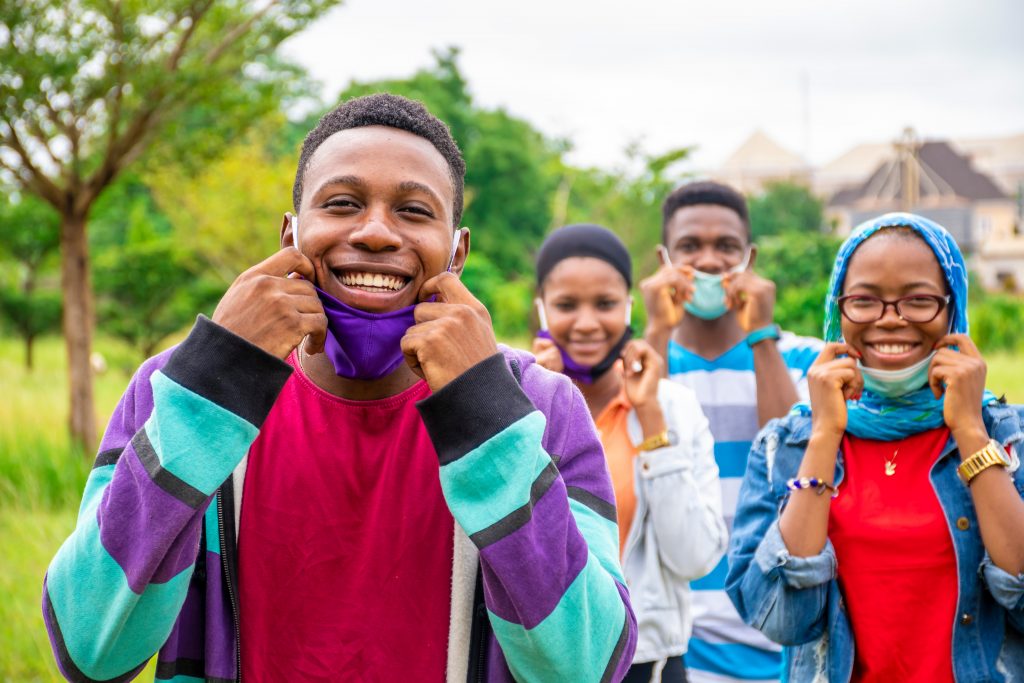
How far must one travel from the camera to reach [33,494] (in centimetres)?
668

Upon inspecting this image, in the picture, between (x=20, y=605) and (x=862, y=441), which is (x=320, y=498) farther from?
(x=20, y=605)

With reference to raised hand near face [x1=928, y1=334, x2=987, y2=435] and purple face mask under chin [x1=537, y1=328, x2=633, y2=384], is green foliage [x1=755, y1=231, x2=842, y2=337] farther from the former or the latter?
raised hand near face [x1=928, y1=334, x2=987, y2=435]

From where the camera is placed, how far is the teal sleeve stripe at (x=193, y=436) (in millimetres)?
1595

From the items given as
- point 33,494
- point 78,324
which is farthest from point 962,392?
point 78,324

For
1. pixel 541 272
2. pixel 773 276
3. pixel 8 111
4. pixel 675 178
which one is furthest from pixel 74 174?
pixel 675 178

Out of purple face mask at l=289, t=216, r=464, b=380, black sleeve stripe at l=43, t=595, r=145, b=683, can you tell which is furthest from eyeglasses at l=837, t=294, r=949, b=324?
black sleeve stripe at l=43, t=595, r=145, b=683

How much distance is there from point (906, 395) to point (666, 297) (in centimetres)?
152

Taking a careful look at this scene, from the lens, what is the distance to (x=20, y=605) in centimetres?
496

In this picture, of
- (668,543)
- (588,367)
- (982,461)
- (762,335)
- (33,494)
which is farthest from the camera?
(33,494)

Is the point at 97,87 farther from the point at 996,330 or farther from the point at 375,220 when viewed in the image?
the point at 996,330

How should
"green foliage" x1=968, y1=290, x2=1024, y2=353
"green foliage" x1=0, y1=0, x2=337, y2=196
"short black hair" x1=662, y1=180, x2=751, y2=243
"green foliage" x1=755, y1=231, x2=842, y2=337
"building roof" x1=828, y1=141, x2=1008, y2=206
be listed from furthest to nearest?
"building roof" x1=828, y1=141, x2=1008, y2=206, "green foliage" x1=755, y1=231, x2=842, y2=337, "green foliage" x1=968, y1=290, x2=1024, y2=353, "green foliage" x1=0, y1=0, x2=337, y2=196, "short black hair" x1=662, y1=180, x2=751, y2=243

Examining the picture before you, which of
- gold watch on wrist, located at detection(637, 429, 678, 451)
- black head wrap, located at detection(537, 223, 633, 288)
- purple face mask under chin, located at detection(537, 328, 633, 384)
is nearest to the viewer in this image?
gold watch on wrist, located at detection(637, 429, 678, 451)

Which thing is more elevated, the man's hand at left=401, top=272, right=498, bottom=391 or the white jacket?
the man's hand at left=401, top=272, right=498, bottom=391

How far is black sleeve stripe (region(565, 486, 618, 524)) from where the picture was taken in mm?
1869
